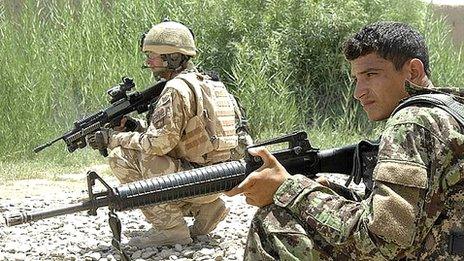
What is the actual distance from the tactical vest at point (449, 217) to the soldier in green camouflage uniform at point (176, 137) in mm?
2581

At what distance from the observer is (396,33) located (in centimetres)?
257

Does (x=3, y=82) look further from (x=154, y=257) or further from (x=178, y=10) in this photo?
(x=154, y=257)

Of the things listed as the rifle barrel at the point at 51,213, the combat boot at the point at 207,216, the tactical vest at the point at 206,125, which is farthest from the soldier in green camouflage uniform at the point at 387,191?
the combat boot at the point at 207,216

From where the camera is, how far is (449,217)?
7.88 feet

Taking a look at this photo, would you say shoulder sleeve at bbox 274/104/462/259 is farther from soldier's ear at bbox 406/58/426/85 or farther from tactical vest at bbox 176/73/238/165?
tactical vest at bbox 176/73/238/165

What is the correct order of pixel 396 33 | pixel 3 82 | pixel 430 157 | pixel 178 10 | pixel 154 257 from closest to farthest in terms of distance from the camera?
1. pixel 430 157
2. pixel 396 33
3. pixel 154 257
4. pixel 3 82
5. pixel 178 10

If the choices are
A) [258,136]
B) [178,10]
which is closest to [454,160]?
[258,136]

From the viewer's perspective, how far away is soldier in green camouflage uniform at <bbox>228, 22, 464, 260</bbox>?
7.64 feet

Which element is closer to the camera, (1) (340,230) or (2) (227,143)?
(1) (340,230)

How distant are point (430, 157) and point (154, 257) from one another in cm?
291

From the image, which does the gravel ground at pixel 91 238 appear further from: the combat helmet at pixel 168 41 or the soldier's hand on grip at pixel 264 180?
the soldier's hand on grip at pixel 264 180

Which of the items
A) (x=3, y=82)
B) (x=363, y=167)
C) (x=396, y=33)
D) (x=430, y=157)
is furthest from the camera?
(x=3, y=82)

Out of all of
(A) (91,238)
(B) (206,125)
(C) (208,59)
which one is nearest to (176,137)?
(B) (206,125)

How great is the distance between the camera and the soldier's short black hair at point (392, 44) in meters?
2.56
